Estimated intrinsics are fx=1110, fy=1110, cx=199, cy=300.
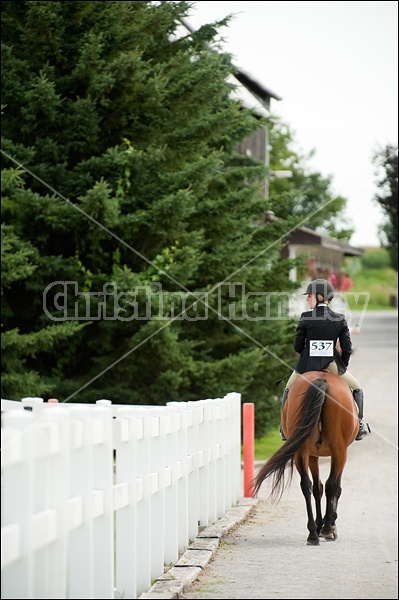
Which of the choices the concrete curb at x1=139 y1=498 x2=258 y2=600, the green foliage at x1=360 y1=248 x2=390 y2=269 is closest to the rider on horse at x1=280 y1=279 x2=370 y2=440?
the concrete curb at x1=139 y1=498 x2=258 y2=600

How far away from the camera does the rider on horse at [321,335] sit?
A: 31.6 ft

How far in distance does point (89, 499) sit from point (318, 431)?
4816 mm

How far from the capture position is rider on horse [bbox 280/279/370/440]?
9.62 meters

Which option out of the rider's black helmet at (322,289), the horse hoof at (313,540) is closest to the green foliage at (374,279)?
the rider's black helmet at (322,289)

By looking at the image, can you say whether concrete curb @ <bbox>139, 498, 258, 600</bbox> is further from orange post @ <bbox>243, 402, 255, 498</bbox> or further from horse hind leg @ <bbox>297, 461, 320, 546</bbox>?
orange post @ <bbox>243, 402, 255, 498</bbox>

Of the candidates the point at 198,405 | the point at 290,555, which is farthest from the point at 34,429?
the point at 198,405

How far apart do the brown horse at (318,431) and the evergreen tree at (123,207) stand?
6.55m

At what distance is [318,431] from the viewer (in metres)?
9.87

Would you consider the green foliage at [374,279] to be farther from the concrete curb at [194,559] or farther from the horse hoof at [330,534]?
the horse hoof at [330,534]

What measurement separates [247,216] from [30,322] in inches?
167

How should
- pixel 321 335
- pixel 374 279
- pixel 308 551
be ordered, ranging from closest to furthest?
pixel 308 551 < pixel 321 335 < pixel 374 279

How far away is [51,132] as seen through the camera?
17.3 metres

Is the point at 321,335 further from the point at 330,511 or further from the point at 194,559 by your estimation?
the point at 194,559

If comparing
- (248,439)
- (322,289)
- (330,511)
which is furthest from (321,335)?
(248,439)
